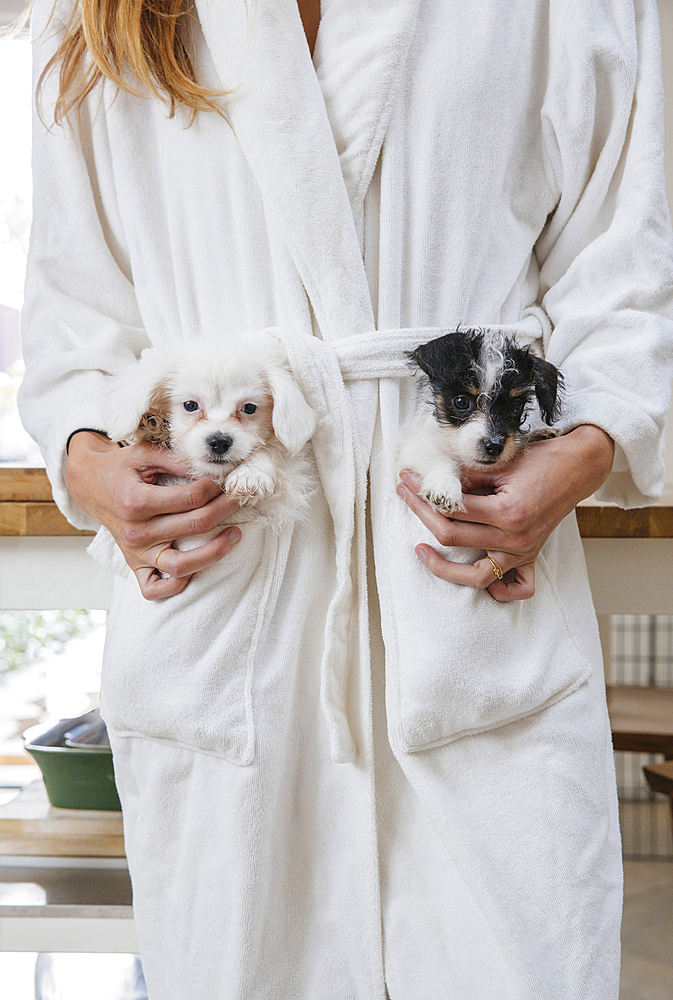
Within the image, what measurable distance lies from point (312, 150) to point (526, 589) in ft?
1.60

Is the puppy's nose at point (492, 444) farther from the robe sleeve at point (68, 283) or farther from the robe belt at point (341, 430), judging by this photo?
the robe sleeve at point (68, 283)

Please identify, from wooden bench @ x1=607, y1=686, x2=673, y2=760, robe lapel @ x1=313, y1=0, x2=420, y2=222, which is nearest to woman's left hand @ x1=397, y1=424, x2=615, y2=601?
robe lapel @ x1=313, y1=0, x2=420, y2=222

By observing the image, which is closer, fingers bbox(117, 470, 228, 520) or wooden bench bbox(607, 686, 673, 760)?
fingers bbox(117, 470, 228, 520)

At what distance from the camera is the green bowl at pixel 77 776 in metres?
1.31

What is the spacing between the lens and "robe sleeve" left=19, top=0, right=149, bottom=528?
0.81 metres

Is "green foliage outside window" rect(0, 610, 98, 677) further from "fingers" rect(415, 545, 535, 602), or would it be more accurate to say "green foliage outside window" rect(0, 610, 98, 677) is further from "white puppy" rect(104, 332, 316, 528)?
"fingers" rect(415, 545, 535, 602)

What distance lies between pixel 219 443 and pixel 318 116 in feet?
1.13

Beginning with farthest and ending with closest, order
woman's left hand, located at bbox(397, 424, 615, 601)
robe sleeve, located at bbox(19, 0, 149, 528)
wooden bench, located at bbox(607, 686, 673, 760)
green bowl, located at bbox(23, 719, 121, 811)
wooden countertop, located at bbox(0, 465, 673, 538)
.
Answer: wooden bench, located at bbox(607, 686, 673, 760), green bowl, located at bbox(23, 719, 121, 811), wooden countertop, located at bbox(0, 465, 673, 538), robe sleeve, located at bbox(19, 0, 149, 528), woman's left hand, located at bbox(397, 424, 615, 601)

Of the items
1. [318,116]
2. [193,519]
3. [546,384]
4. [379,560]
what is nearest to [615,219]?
[546,384]

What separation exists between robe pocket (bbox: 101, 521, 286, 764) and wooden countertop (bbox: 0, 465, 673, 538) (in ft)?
1.83

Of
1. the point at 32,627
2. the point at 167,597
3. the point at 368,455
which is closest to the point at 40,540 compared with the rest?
the point at 32,627

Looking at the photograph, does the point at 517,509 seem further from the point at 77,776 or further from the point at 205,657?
the point at 77,776

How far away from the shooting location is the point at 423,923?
2.45ft

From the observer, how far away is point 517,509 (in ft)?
2.19
